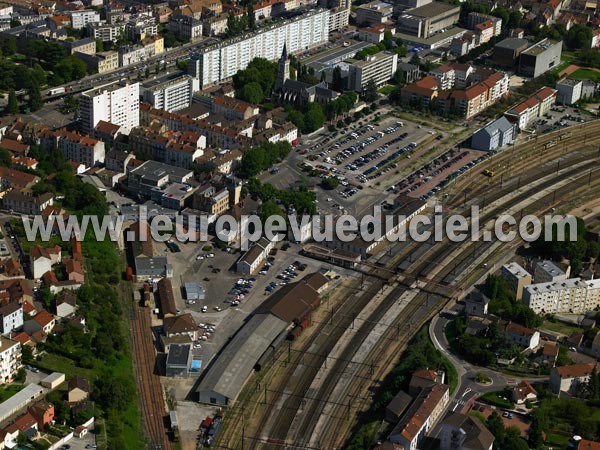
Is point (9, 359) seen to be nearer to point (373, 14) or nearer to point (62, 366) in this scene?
point (62, 366)

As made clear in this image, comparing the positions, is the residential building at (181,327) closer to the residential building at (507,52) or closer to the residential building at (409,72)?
the residential building at (409,72)

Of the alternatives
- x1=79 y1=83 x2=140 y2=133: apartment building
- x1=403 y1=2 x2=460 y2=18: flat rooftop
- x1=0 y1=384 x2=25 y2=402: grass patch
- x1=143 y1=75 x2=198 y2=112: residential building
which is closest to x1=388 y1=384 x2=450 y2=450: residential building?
x1=0 y1=384 x2=25 y2=402: grass patch

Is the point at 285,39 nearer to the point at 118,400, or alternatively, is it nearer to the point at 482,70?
the point at 482,70

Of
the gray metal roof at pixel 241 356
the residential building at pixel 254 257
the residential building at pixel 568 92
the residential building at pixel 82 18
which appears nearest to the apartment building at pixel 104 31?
the residential building at pixel 82 18

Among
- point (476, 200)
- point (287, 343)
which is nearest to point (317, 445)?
point (287, 343)

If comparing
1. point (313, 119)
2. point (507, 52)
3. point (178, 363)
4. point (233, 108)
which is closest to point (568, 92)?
point (507, 52)

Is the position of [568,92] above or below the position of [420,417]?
below
